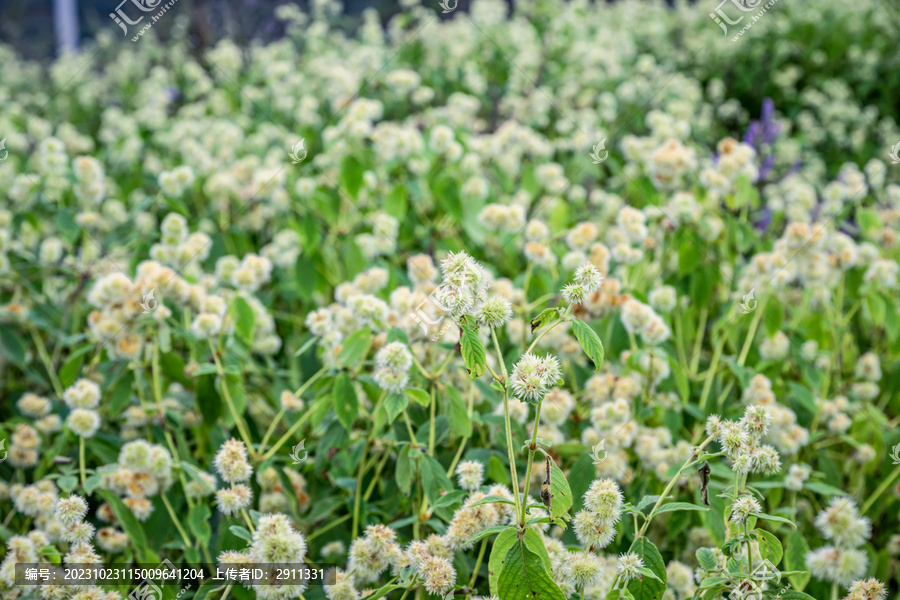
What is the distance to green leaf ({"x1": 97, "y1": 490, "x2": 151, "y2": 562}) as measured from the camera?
51.3 inches

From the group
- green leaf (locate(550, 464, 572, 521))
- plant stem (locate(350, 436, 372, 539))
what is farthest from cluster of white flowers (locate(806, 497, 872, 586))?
plant stem (locate(350, 436, 372, 539))

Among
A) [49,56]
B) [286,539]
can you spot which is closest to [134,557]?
[286,539]

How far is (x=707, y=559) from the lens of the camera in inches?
41.6

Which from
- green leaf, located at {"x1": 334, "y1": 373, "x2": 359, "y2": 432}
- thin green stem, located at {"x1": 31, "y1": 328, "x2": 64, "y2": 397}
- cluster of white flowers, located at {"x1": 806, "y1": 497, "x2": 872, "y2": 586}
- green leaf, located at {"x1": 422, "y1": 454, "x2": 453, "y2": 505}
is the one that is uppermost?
thin green stem, located at {"x1": 31, "y1": 328, "x2": 64, "y2": 397}

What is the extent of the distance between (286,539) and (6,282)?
56.0 inches

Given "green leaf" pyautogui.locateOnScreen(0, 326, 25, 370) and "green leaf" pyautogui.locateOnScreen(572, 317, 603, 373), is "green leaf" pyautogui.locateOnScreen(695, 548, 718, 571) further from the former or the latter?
"green leaf" pyautogui.locateOnScreen(0, 326, 25, 370)

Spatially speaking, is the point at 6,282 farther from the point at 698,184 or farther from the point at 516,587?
the point at 698,184

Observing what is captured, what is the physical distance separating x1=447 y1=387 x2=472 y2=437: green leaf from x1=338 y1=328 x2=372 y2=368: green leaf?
182mm

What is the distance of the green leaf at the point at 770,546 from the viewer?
0.99 m

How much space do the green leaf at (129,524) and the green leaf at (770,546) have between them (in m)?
1.00

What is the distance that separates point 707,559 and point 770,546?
0.31 ft

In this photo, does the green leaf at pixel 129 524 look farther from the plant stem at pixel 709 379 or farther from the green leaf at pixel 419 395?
the plant stem at pixel 709 379

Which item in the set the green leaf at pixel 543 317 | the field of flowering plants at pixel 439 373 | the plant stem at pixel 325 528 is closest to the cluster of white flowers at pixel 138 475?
the field of flowering plants at pixel 439 373

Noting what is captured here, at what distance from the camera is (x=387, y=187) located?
→ 8.13ft
